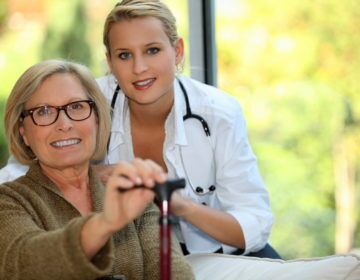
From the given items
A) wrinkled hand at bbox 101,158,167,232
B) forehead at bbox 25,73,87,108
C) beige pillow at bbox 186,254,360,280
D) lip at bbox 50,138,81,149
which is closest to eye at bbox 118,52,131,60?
forehead at bbox 25,73,87,108

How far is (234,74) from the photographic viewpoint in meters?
3.68

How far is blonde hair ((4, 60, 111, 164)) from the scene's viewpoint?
198cm

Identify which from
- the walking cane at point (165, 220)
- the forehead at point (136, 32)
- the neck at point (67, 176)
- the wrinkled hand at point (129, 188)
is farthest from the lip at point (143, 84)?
the walking cane at point (165, 220)

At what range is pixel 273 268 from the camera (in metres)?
2.21

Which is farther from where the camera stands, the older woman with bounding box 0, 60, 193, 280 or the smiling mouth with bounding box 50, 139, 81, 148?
the smiling mouth with bounding box 50, 139, 81, 148

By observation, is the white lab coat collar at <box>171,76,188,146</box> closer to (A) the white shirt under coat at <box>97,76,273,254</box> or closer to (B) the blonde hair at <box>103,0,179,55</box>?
(A) the white shirt under coat at <box>97,76,273,254</box>

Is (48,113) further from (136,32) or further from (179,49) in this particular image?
(179,49)

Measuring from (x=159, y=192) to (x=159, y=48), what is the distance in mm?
1074

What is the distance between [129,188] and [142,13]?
104 centimetres

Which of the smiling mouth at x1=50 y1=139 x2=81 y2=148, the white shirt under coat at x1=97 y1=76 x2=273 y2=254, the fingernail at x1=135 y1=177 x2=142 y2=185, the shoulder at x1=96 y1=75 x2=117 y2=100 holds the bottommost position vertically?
the white shirt under coat at x1=97 y1=76 x2=273 y2=254

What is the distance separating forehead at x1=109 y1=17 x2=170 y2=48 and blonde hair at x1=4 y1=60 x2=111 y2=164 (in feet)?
1.07

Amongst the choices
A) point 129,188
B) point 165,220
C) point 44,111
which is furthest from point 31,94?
point 165,220

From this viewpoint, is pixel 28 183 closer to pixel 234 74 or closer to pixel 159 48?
pixel 159 48

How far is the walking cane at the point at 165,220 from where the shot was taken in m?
1.39
